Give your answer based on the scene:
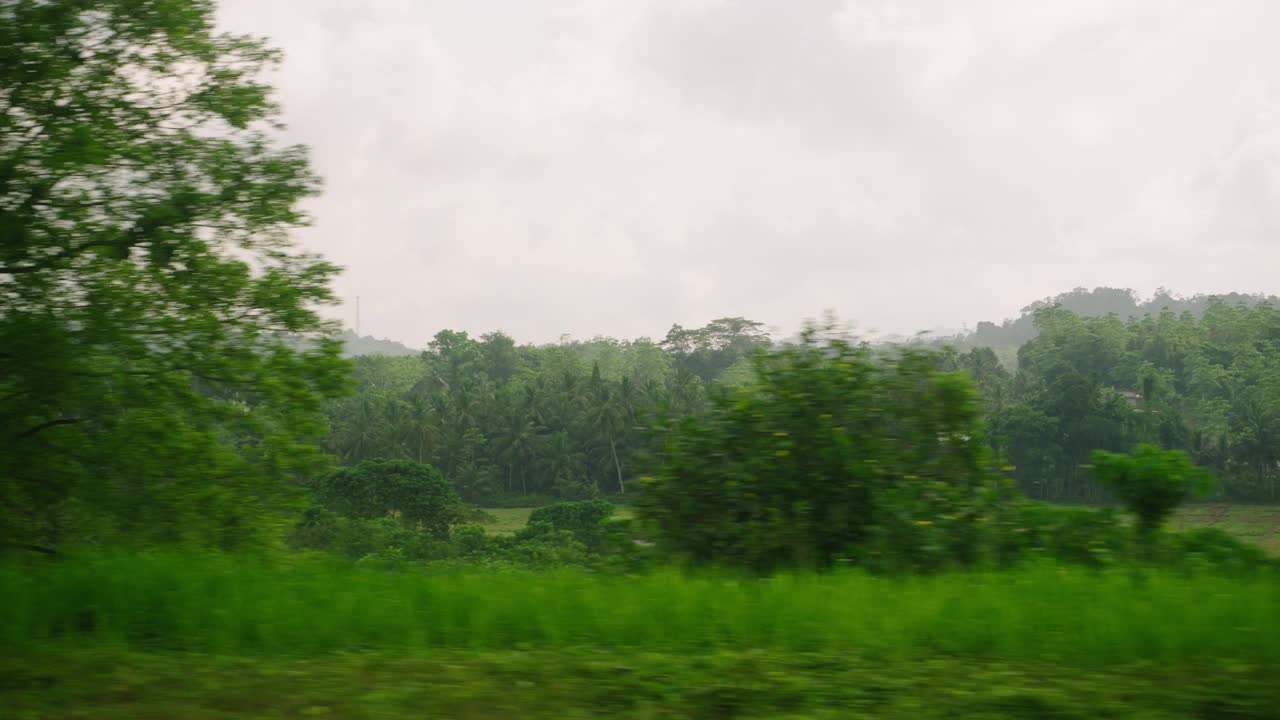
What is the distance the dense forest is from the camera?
32250mm

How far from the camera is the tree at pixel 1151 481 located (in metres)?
6.31

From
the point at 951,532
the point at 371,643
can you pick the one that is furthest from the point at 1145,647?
the point at 371,643

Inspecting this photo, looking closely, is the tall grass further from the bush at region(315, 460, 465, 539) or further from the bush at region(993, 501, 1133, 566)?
the bush at region(315, 460, 465, 539)

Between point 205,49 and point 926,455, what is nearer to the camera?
point 926,455

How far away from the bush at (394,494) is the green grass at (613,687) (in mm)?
31753

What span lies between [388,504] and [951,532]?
32724 millimetres

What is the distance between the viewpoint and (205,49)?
9859 mm

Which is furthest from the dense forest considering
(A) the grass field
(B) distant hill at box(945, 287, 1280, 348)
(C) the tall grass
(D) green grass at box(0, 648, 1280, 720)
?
(B) distant hill at box(945, 287, 1280, 348)

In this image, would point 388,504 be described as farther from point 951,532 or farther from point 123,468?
point 951,532

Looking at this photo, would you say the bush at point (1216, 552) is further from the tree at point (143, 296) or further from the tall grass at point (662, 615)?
the tree at point (143, 296)

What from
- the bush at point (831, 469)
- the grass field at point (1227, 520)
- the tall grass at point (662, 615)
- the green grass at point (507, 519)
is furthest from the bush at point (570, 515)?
the tall grass at point (662, 615)

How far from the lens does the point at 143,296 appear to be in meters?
8.91

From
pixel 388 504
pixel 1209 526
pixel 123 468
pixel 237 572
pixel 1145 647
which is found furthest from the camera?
pixel 388 504

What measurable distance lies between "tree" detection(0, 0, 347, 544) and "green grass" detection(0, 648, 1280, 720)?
5.50 metres
